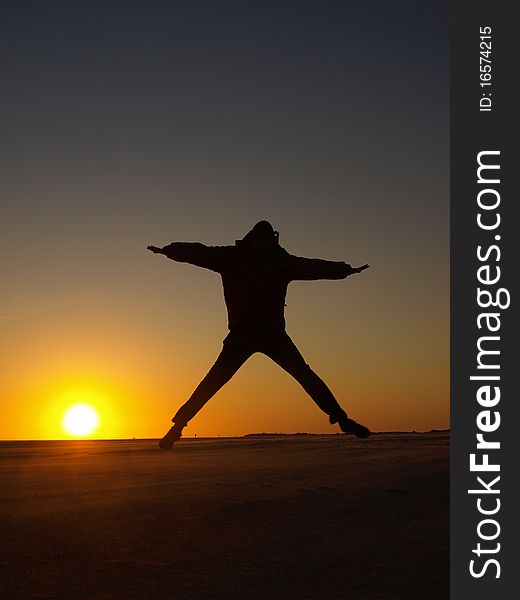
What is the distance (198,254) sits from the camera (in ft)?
34.4

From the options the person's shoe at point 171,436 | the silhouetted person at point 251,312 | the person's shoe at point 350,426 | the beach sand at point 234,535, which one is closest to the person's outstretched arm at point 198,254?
the silhouetted person at point 251,312

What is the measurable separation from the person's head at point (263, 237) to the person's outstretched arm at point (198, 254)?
1.38 feet

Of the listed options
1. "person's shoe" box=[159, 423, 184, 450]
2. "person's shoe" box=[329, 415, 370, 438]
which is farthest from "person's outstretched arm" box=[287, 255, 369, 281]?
"person's shoe" box=[159, 423, 184, 450]

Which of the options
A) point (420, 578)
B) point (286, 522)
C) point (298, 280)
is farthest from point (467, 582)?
point (286, 522)

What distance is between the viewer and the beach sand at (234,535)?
17.5m

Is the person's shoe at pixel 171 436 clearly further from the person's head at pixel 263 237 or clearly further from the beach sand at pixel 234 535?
the beach sand at pixel 234 535

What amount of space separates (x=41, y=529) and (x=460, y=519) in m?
12.6

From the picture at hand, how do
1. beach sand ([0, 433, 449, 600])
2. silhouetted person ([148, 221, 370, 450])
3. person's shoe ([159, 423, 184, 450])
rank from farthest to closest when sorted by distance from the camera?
beach sand ([0, 433, 449, 600]) → silhouetted person ([148, 221, 370, 450]) → person's shoe ([159, 423, 184, 450])

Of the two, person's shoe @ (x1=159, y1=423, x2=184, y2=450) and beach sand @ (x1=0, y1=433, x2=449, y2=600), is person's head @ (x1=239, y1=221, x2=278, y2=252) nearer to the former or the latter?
person's shoe @ (x1=159, y1=423, x2=184, y2=450)

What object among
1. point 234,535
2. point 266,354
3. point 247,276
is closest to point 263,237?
point 247,276

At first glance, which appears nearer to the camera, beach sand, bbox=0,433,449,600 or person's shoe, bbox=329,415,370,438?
person's shoe, bbox=329,415,370,438

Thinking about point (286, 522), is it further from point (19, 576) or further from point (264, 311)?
point (264, 311)

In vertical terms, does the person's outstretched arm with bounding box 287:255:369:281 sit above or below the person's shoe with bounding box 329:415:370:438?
above

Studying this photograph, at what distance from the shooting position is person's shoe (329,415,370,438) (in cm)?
1002
